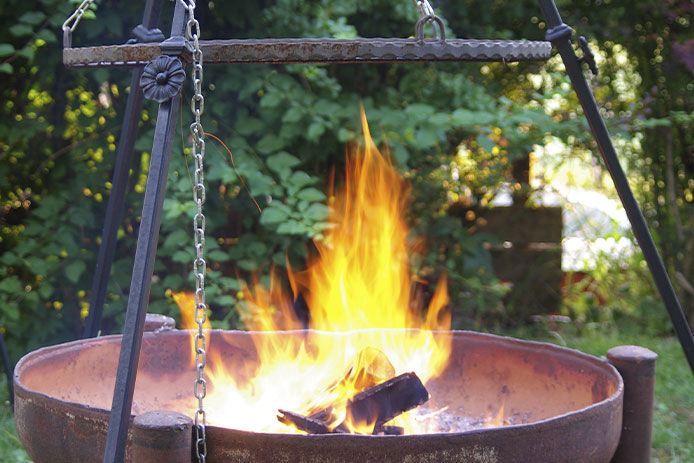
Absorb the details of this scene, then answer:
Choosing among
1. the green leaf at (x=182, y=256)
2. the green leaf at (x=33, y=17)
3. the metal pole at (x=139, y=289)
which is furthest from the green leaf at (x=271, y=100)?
the metal pole at (x=139, y=289)

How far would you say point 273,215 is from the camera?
2.94m

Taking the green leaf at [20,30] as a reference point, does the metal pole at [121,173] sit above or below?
below

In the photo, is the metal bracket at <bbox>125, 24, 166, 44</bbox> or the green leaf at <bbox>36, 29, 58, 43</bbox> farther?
the green leaf at <bbox>36, 29, 58, 43</bbox>

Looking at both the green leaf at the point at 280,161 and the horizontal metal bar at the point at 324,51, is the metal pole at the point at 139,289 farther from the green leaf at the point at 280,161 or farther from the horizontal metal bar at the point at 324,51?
the green leaf at the point at 280,161

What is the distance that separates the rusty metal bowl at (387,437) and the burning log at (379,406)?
0.30m

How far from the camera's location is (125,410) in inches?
49.1

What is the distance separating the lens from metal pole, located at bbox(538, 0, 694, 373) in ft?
5.80

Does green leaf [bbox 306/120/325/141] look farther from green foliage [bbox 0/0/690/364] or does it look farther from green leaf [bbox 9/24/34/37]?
green leaf [bbox 9/24/34/37]

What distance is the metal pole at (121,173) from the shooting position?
2.05m

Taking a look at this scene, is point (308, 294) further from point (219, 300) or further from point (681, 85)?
point (681, 85)

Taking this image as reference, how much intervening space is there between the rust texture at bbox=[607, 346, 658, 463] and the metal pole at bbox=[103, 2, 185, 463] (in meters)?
1.16

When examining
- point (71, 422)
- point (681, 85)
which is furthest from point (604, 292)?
point (71, 422)

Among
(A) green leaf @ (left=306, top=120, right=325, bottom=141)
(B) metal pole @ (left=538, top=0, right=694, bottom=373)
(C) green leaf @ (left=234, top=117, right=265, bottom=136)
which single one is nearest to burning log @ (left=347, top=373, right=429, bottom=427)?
(B) metal pole @ (left=538, top=0, right=694, bottom=373)

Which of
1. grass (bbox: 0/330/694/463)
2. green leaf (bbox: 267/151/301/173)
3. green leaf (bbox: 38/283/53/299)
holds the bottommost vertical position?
grass (bbox: 0/330/694/463)
